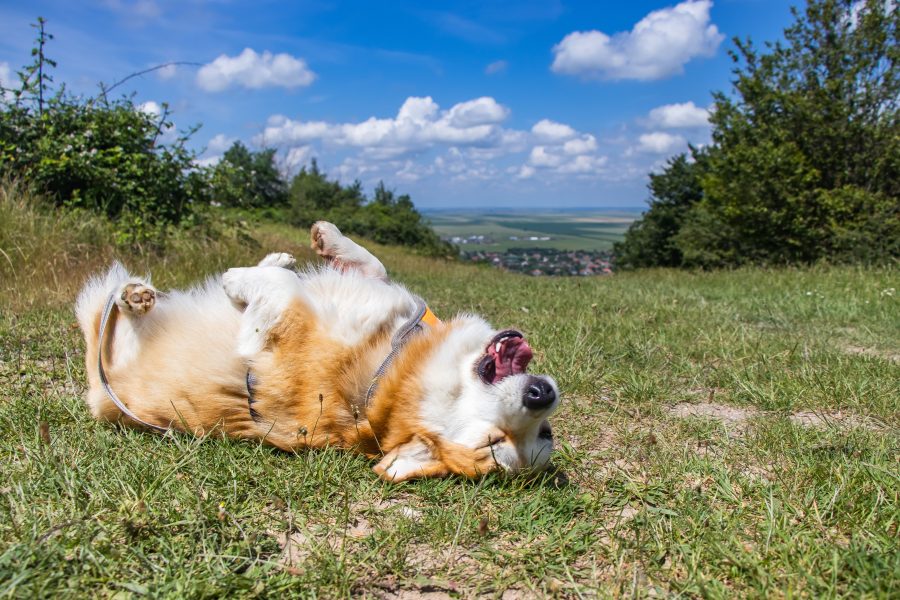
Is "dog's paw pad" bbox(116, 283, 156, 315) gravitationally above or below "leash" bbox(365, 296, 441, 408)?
above

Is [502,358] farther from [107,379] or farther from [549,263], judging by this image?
[549,263]

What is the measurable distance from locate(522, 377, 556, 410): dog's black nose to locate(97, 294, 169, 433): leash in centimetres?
168

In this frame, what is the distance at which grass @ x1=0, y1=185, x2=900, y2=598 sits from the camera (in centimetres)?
185

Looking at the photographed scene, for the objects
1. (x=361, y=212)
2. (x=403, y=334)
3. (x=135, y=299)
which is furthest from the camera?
(x=361, y=212)

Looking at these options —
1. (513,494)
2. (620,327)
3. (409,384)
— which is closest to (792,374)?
(620,327)

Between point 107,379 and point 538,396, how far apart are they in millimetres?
2134

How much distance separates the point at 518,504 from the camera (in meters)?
2.36

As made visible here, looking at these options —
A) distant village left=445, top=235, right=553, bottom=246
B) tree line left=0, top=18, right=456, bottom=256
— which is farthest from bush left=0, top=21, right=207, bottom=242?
distant village left=445, top=235, right=553, bottom=246

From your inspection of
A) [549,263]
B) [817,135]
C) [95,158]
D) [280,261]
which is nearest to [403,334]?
[280,261]

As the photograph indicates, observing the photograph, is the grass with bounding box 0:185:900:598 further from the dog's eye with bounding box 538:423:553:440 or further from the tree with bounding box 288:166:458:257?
the tree with bounding box 288:166:458:257

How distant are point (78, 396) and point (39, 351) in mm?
997

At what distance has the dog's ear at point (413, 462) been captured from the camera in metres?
2.51

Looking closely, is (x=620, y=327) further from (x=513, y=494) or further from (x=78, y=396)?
(x=78, y=396)

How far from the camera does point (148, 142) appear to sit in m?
9.16
